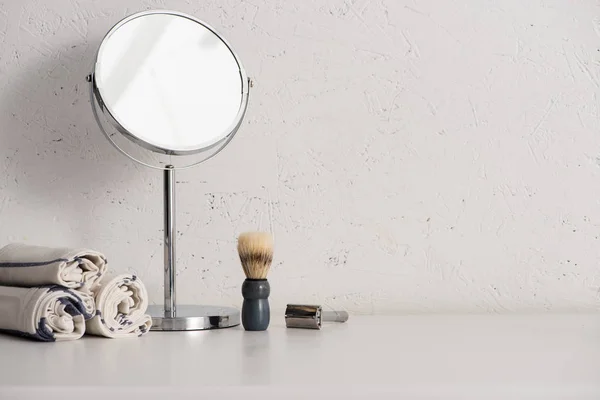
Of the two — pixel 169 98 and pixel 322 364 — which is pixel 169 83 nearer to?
pixel 169 98

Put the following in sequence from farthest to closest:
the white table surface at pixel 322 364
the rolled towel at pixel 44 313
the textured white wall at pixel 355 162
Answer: the textured white wall at pixel 355 162 → the rolled towel at pixel 44 313 → the white table surface at pixel 322 364

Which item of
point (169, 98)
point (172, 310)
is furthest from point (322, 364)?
point (169, 98)

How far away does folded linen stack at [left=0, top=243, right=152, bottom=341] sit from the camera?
994 millimetres

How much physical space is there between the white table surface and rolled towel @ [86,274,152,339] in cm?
3

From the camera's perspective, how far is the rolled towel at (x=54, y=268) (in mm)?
1008

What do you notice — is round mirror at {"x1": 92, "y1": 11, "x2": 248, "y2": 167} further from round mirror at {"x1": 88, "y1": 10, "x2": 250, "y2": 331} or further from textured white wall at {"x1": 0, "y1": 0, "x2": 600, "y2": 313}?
textured white wall at {"x1": 0, "y1": 0, "x2": 600, "y2": 313}

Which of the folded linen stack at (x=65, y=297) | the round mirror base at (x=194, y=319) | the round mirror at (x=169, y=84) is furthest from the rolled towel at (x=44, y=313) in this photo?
the round mirror at (x=169, y=84)

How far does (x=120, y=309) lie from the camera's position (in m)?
1.08

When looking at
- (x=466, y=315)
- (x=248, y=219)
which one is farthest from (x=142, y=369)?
(x=466, y=315)

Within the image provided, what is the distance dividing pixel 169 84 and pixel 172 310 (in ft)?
1.17

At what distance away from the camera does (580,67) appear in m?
1.42

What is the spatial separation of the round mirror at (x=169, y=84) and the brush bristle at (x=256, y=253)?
195 mm

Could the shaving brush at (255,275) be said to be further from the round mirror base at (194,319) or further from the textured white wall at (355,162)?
the textured white wall at (355,162)

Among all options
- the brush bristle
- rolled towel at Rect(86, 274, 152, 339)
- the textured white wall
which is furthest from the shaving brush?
the textured white wall
